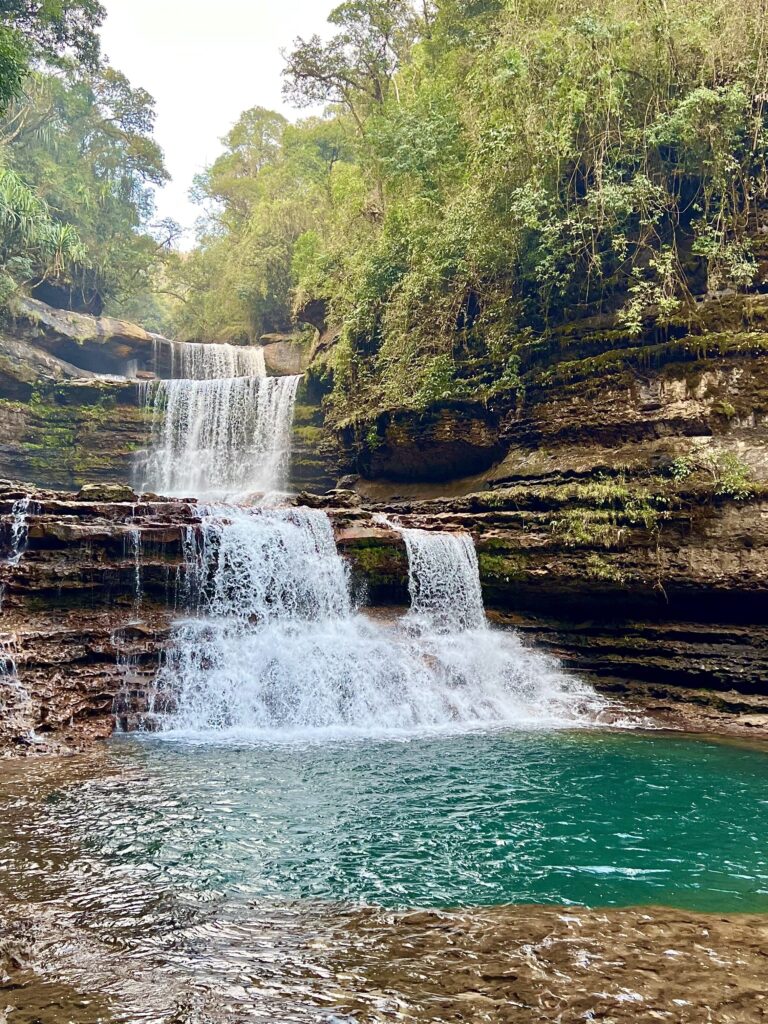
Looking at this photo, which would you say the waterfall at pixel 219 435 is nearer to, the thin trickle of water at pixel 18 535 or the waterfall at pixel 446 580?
the waterfall at pixel 446 580

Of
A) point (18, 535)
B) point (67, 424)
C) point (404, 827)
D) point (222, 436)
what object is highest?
point (67, 424)

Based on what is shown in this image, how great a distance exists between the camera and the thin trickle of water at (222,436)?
20.5 meters

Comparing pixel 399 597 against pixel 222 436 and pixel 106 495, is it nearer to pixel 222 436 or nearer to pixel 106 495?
pixel 106 495

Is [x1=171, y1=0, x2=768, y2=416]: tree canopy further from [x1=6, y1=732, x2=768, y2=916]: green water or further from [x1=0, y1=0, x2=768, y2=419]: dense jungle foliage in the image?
[x1=6, y1=732, x2=768, y2=916]: green water

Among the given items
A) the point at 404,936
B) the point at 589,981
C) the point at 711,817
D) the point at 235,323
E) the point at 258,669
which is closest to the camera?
the point at 589,981

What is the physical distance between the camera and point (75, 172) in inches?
1147

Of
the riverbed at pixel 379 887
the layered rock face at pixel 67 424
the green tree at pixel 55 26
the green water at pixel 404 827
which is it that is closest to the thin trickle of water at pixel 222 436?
the layered rock face at pixel 67 424

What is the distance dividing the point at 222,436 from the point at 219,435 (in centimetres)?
11

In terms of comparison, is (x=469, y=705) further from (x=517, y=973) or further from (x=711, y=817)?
(x=517, y=973)

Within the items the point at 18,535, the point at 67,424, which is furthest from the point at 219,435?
the point at 18,535

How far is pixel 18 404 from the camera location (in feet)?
67.8

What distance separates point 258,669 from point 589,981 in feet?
26.1

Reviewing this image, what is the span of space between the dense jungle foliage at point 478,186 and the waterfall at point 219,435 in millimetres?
2713

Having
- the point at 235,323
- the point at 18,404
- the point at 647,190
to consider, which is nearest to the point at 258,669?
the point at 647,190
